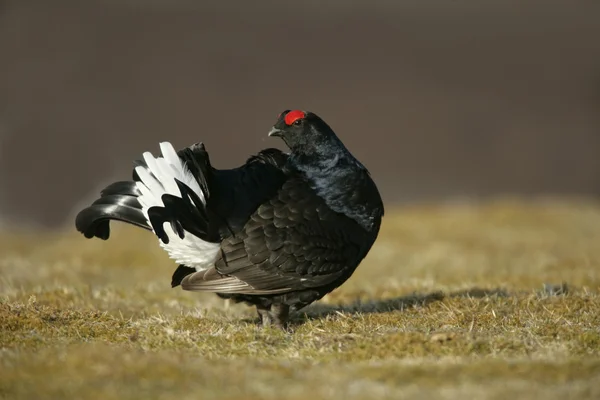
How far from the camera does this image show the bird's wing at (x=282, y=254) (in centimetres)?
560

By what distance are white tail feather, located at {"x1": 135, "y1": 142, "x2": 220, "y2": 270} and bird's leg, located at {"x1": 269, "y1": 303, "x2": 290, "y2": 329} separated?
0.60 metres

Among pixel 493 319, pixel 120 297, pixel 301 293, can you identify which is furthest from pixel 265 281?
pixel 120 297

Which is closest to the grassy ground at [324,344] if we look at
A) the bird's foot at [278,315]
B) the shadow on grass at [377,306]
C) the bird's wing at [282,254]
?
the shadow on grass at [377,306]

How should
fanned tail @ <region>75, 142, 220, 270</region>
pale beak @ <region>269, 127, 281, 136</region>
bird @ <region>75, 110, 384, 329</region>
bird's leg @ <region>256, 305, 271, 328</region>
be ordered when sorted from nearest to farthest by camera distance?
1. fanned tail @ <region>75, 142, 220, 270</region>
2. bird @ <region>75, 110, 384, 329</region>
3. bird's leg @ <region>256, 305, 271, 328</region>
4. pale beak @ <region>269, 127, 281, 136</region>

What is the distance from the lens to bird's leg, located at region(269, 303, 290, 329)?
5.80 metres

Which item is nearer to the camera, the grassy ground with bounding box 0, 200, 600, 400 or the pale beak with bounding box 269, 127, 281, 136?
the grassy ground with bounding box 0, 200, 600, 400

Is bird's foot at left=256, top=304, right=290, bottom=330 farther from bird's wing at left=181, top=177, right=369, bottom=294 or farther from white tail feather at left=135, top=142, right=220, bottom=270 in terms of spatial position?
white tail feather at left=135, top=142, right=220, bottom=270

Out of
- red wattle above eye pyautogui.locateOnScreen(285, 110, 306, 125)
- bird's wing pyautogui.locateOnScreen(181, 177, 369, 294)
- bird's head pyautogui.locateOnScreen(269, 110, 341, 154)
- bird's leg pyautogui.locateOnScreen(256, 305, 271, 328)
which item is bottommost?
bird's leg pyautogui.locateOnScreen(256, 305, 271, 328)

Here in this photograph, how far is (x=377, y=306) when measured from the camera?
6777mm

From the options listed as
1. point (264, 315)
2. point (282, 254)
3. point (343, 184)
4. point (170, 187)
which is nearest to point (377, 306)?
point (264, 315)

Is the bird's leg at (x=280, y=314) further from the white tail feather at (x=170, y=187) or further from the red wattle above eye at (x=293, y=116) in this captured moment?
the red wattle above eye at (x=293, y=116)

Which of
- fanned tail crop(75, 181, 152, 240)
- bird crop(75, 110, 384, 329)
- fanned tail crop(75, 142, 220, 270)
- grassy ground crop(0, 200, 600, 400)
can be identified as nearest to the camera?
grassy ground crop(0, 200, 600, 400)

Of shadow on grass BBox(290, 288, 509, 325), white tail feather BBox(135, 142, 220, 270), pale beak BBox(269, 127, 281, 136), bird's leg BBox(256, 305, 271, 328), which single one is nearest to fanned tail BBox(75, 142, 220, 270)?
white tail feather BBox(135, 142, 220, 270)

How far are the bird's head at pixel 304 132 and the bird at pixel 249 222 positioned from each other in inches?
10.5
